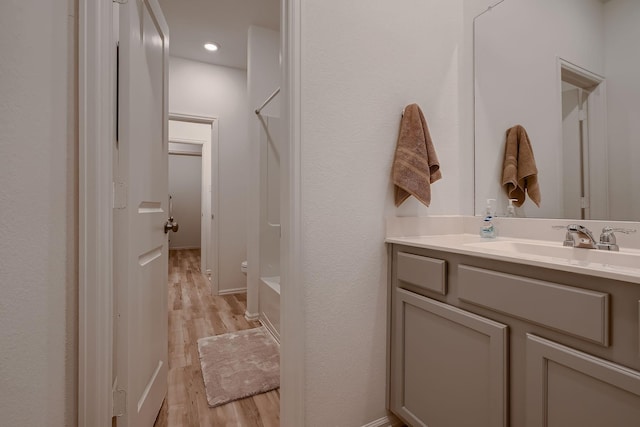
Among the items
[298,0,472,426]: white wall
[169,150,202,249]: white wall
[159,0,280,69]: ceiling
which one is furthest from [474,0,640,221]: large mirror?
[169,150,202,249]: white wall

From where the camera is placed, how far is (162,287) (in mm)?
1531

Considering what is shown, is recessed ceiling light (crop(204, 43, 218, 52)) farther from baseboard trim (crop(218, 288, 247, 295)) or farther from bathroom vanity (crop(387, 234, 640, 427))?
bathroom vanity (crop(387, 234, 640, 427))

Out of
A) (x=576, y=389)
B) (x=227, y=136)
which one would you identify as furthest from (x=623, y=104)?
(x=227, y=136)

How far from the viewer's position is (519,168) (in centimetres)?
146

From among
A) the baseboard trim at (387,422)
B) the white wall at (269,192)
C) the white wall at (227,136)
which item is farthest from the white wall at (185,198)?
the baseboard trim at (387,422)

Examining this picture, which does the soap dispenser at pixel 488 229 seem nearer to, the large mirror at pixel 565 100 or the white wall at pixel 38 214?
the large mirror at pixel 565 100

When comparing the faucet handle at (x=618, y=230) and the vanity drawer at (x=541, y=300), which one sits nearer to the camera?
the vanity drawer at (x=541, y=300)

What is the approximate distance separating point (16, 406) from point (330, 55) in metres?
1.47

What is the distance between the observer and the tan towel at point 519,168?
55.4 inches

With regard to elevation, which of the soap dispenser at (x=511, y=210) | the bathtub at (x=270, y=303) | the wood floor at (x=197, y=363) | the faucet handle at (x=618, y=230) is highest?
the soap dispenser at (x=511, y=210)

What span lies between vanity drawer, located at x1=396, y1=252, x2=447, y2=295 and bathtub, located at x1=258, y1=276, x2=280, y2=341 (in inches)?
46.1

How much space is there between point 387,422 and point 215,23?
341 centimetres

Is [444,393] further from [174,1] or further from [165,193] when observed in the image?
[174,1]

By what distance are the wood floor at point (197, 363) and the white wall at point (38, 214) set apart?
698mm
